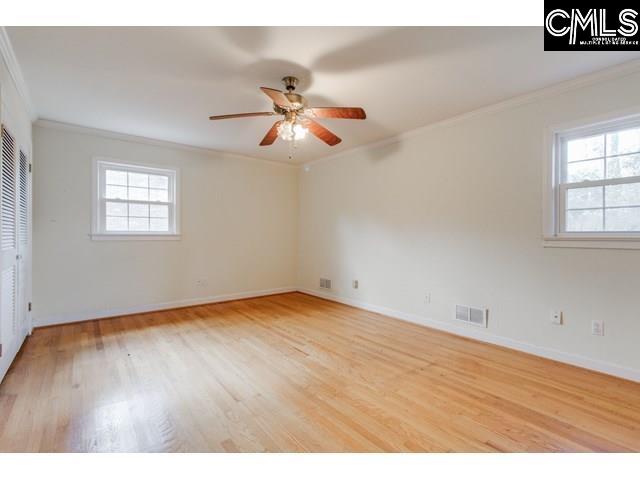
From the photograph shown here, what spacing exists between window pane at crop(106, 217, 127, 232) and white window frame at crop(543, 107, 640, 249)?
4.96 meters

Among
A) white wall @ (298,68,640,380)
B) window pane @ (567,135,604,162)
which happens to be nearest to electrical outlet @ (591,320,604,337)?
white wall @ (298,68,640,380)

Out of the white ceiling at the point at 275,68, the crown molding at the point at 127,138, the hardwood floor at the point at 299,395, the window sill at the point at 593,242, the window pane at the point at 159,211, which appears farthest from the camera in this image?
the window pane at the point at 159,211

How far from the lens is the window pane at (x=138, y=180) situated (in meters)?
4.25

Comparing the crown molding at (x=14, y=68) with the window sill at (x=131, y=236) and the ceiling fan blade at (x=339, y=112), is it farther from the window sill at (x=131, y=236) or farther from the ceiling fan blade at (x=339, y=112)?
the ceiling fan blade at (x=339, y=112)

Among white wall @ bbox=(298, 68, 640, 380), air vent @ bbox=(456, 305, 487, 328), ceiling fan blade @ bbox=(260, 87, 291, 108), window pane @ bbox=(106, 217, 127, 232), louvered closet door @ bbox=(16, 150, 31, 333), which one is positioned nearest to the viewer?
ceiling fan blade @ bbox=(260, 87, 291, 108)

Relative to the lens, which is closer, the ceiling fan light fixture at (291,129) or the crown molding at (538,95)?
the crown molding at (538,95)

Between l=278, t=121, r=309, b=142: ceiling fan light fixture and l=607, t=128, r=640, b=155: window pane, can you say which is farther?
l=278, t=121, r=309, b=142: ceiling fan light fixture

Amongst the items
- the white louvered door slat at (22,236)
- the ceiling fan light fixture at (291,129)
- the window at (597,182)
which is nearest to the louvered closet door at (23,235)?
the white louvered door slat at (22,236)

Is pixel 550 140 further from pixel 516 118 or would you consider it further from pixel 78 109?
→ pixel 78 109

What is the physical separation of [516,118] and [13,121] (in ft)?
14.9

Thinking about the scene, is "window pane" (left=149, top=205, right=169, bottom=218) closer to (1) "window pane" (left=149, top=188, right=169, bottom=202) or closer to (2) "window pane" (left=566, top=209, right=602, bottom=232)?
(1) "window pane" (left=149, top=188, right=169, bottom=202)

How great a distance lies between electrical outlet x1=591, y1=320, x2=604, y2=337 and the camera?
2.53 meters

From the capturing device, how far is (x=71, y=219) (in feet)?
12.4
